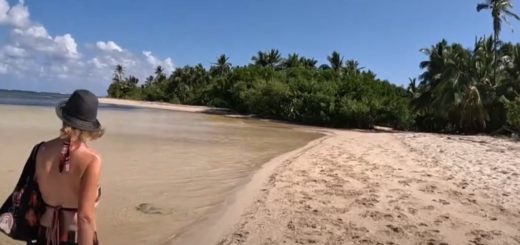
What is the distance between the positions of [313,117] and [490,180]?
36897mm

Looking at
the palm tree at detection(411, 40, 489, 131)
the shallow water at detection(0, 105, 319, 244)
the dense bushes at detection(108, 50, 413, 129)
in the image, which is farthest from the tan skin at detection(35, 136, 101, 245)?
the dense bushes at detection(108, 50, 413, 129)

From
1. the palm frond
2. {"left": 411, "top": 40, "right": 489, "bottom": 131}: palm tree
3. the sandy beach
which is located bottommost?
the sandy beach

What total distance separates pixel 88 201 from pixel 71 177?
149 mm

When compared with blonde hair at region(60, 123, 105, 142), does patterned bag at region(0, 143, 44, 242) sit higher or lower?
lower

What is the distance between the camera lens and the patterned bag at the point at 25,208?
254cm

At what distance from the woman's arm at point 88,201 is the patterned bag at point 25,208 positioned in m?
0.26

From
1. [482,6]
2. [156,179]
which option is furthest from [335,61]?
[156,179]

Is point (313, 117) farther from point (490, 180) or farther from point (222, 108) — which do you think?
point (490, 180)

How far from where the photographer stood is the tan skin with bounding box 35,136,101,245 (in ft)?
8.07

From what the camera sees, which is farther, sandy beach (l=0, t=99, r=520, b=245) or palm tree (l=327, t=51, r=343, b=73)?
palm tree (l=327, t=51, r=343, b=73)

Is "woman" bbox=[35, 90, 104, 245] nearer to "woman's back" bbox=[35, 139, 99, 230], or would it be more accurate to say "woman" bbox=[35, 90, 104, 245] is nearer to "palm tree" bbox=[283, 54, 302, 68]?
"woman's back" bbox=[35, 139, 99, 230]

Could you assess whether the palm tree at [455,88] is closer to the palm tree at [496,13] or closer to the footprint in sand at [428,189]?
the palm tree at [496,13]

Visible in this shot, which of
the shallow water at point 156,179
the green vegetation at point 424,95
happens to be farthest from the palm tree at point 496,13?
the shallow water at point 156,179

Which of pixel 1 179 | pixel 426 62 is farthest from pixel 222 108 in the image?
pixel 1 179
